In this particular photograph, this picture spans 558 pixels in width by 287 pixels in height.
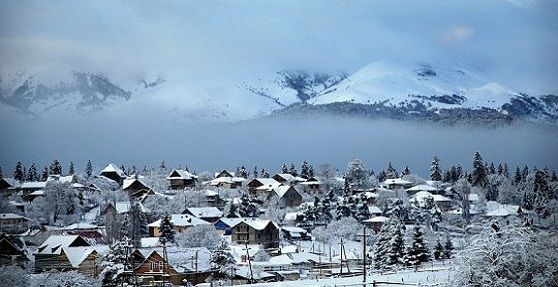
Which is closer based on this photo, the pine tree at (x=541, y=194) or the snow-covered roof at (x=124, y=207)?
the pine tree at (x=541, y=194)

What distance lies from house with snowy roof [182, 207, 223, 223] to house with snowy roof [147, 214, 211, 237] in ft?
4.85

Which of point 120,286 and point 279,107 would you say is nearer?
point 120,286

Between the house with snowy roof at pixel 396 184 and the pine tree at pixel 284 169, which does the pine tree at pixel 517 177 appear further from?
the pine tree at pixel 284 169

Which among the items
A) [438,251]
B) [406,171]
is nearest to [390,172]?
[406,171]

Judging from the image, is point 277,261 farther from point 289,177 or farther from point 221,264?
point 289,177

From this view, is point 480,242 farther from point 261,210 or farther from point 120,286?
point 261,210

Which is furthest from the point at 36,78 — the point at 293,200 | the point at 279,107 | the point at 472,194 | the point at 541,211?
the point at 279,107

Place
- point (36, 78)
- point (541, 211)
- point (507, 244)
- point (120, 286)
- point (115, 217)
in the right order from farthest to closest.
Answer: point (36, 78) < point (541, 211) < point (115, 217) < point (120, 286) < point (507, 244)

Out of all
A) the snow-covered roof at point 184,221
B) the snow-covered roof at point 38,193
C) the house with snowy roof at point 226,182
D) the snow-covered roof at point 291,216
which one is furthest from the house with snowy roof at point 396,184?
the snow-covered roof at point 38,193

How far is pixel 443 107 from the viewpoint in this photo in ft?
294

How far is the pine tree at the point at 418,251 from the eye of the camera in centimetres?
2144

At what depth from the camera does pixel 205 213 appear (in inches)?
1375

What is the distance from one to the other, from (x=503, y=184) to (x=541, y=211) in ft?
21.2

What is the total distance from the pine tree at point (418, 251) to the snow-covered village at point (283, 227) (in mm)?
35
